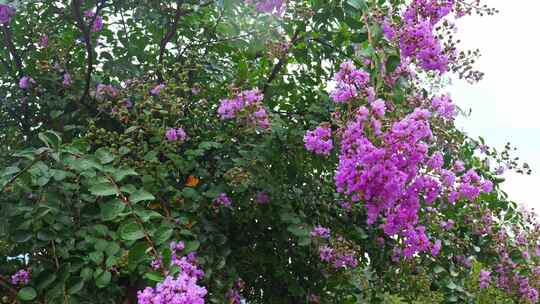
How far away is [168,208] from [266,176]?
34cm

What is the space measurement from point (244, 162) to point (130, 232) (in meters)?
0.60

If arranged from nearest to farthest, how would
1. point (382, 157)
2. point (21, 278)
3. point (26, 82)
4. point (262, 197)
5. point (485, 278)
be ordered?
1. point (382, 157)
2. point (21, 278)
3. point (262, 197)
4. point (26, 82)
5. point (485, 278)

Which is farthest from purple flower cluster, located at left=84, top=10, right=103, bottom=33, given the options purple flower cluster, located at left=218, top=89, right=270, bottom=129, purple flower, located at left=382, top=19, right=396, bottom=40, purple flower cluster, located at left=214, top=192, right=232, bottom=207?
purple flower, located at left=382, top=19, right=396, bottom=40

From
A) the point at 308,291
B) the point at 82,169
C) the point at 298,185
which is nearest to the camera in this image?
the point at 82,169

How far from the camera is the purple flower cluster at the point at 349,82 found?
1771 mm

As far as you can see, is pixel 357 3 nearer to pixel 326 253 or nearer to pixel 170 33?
pixel 326 253

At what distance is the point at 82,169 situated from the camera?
67.4 inches

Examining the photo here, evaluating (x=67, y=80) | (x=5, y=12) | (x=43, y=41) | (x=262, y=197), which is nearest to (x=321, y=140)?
(x=262, y=197)

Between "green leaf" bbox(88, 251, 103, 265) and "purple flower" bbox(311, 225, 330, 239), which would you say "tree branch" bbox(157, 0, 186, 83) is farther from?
"green leaf" bbox(88, 251, 103, 265)

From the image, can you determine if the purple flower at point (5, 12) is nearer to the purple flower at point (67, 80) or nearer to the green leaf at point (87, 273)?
the purple flower at point (67, 80)

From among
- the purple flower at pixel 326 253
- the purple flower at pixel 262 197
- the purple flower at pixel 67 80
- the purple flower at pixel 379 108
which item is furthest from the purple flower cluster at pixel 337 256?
the purple flower at pixel 67 80

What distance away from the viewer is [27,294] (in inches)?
66.9

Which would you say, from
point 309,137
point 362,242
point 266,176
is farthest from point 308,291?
point 309,137

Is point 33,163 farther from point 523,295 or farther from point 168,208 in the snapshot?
point 523,295
